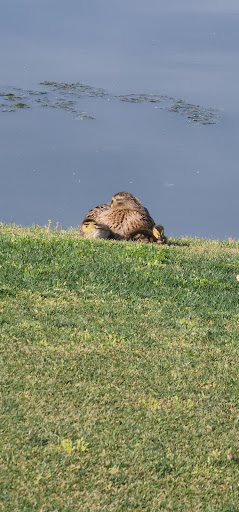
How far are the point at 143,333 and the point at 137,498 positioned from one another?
2.97m

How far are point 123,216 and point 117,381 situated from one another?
22.9 feet

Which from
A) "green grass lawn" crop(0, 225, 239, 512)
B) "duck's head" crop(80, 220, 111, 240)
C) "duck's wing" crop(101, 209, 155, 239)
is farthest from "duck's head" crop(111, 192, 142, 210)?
"green grass lawn" crop(0, 225, 239, 512)

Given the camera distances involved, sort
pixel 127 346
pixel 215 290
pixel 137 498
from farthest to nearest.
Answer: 1. pixel 215 290
2. pixel 127 346
3. pixel 137 498

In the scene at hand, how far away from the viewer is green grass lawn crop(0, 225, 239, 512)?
224 inches

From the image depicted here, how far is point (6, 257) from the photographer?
10586 millimetres

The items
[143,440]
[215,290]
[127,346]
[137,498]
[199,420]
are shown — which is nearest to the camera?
[137,498]

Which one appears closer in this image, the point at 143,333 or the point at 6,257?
the point at 143,333

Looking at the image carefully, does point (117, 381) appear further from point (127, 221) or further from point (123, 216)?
point (123, 216)

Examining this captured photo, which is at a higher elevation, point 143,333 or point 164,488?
point 143,333

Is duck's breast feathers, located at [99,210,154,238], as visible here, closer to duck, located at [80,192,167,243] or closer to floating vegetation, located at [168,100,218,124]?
duck, located at [80,192,167,243]

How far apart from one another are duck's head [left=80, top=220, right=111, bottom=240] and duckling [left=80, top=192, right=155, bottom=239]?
13 cm

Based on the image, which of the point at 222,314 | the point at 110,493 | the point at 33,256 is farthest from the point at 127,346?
the point at 33,256

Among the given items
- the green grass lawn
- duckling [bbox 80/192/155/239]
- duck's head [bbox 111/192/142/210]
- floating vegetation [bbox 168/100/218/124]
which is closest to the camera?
the green grass lawn

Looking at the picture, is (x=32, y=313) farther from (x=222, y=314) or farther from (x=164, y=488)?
(x=164, y=488)
